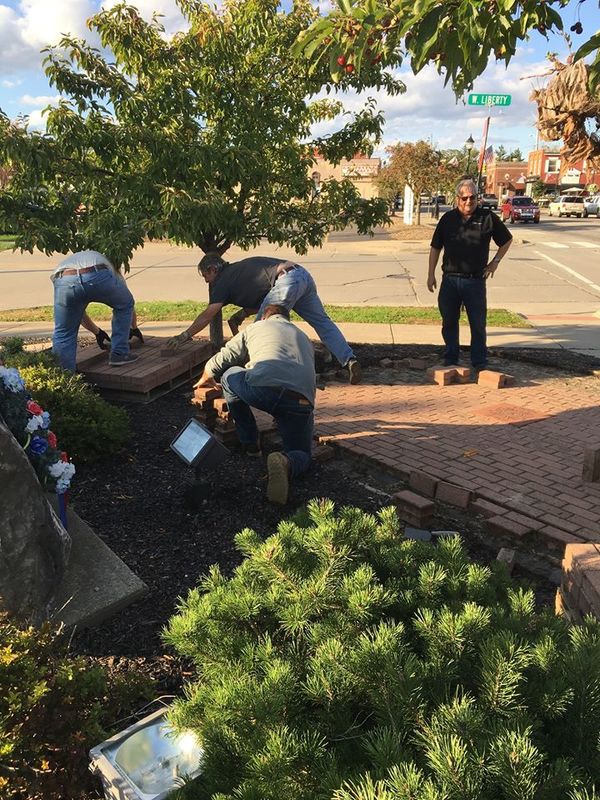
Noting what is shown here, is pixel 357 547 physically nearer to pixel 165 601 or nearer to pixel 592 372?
pixel 165 601

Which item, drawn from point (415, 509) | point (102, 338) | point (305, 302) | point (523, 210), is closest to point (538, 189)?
point (523, 210)

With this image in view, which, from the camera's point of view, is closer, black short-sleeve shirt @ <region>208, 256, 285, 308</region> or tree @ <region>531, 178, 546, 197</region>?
black short-sleeve shirt @ <region>208, 256, 285, 308</region>

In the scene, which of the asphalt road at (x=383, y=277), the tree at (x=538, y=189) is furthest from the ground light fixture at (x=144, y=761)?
the tree at (x=538, y=189)

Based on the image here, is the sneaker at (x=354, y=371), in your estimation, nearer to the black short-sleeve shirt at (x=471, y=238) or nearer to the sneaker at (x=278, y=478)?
the black short-sleeve shirt at (x=471, y=238)

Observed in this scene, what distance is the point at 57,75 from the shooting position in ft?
17.0

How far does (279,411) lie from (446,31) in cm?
221

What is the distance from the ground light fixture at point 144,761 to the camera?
1654 mm

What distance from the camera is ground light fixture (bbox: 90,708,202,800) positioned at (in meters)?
1.65

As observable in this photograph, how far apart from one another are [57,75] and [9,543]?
4453 mm

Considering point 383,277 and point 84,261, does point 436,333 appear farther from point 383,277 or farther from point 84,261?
point 383,277

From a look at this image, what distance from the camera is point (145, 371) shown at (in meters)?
5.27

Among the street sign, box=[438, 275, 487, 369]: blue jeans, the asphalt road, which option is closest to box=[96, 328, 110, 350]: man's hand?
box=[438, 275, 487, 369]: blue jeans

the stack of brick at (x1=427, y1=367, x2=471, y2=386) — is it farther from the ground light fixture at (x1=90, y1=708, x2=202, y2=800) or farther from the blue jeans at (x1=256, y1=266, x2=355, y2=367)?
the ground light fixture at (x1=90, y1=708, x2=202, y2=800)

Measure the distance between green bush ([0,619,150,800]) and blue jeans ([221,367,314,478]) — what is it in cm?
195
